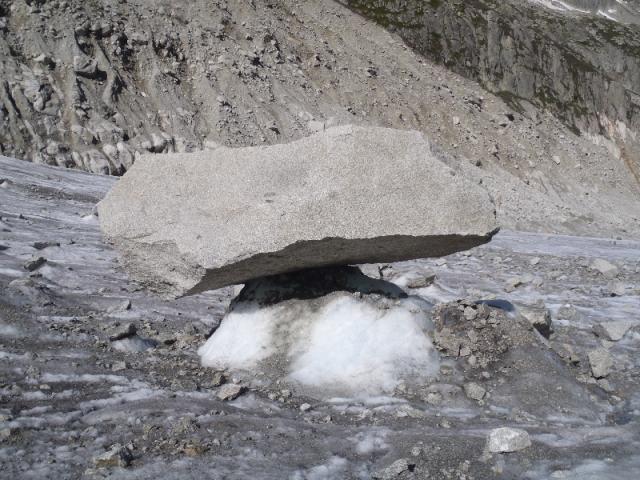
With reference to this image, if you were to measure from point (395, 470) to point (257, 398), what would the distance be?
1.68 meters

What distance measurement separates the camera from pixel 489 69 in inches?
1682

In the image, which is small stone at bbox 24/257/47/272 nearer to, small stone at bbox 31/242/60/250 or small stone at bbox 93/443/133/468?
small stone at bbox 31/242/60/250

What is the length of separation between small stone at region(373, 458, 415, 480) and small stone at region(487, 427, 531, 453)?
649 mm

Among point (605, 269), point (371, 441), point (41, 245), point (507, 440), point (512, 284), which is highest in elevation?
point (507, 440)

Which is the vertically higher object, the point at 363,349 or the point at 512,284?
the point at 363,349

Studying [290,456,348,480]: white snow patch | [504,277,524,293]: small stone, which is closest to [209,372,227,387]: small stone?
[290,456,348,480]: white snow patch

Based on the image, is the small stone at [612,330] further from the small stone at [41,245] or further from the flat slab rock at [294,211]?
the small stone at [41,245]

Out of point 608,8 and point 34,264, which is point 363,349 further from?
point 608,8

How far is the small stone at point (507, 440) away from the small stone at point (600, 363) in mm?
2400

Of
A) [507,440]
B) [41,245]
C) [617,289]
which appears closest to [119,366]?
[507,440]

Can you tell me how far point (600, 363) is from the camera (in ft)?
20.1

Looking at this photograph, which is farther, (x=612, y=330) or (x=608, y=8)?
(x=608, y=8)

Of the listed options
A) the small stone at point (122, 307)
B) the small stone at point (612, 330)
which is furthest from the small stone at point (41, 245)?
the small stone at point (612, 330)

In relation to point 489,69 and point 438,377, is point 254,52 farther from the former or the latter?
point 438,377
